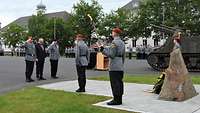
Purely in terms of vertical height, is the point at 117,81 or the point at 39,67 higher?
the point at 39,67

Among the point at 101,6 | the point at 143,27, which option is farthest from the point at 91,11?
the point at 143,27

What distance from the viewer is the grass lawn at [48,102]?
10.4 meters

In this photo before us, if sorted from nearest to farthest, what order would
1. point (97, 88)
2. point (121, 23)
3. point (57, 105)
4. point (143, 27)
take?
1. point (57, 105)
2. point (97, 88)
3. point (143, 27)
4. point (121, 23)

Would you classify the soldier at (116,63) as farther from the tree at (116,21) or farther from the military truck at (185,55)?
the tree at (116,21)

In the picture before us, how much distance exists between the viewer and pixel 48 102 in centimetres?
1145

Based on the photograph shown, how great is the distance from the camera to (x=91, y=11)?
66.1 meters

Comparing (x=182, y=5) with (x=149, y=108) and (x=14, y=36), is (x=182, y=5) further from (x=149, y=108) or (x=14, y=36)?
(x=14, y=36)

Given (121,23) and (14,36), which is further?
(14,36)

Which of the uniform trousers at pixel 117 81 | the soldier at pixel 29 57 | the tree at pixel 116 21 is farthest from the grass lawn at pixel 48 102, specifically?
the tree at pixel 116 21

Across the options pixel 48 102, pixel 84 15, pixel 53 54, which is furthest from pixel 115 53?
pixel 84 15

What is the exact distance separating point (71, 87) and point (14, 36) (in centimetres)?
8421

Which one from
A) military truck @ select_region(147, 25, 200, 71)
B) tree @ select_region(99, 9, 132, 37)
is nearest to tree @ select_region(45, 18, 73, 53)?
tree @ select_region(99, 9, 132, 37)

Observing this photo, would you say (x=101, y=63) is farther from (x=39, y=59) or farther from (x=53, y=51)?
(x=39, y=59)

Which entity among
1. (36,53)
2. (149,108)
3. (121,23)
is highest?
(121,23)
